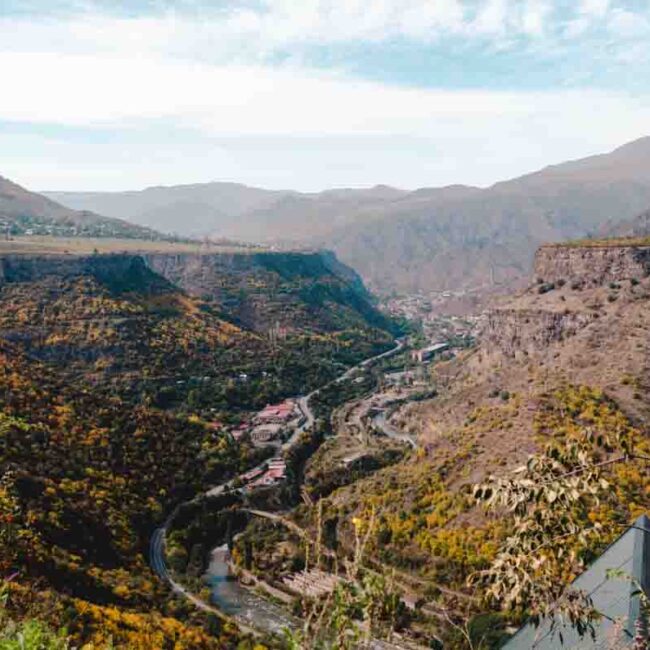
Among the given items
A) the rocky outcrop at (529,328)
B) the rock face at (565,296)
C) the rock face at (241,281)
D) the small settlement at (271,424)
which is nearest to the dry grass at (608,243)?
the rock face at (565,296)

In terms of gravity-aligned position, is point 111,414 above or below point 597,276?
below

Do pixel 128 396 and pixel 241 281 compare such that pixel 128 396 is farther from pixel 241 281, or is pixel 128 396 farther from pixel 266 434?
pixel 241 281

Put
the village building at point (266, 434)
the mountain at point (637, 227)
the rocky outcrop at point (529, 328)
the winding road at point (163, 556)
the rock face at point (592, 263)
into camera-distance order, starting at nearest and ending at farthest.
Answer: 1. the winding road at point (163, 556)
2. the rocky outcrop at point (529, 328)
3. the rock face at point (592, 263)
4. the village building at point (266, 434)
5. the mountain at point (637, 227)

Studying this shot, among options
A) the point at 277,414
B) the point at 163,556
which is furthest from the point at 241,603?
the point at 277,414

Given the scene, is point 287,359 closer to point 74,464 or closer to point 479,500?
point 74,464

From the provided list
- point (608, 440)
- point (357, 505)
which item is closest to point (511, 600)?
point (608, 440)

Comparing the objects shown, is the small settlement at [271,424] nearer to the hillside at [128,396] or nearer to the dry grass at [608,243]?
the hillside at [128,396]

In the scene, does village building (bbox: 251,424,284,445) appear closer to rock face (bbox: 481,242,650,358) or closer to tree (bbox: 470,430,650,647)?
rock face (bbox: 481,242,650,358)
